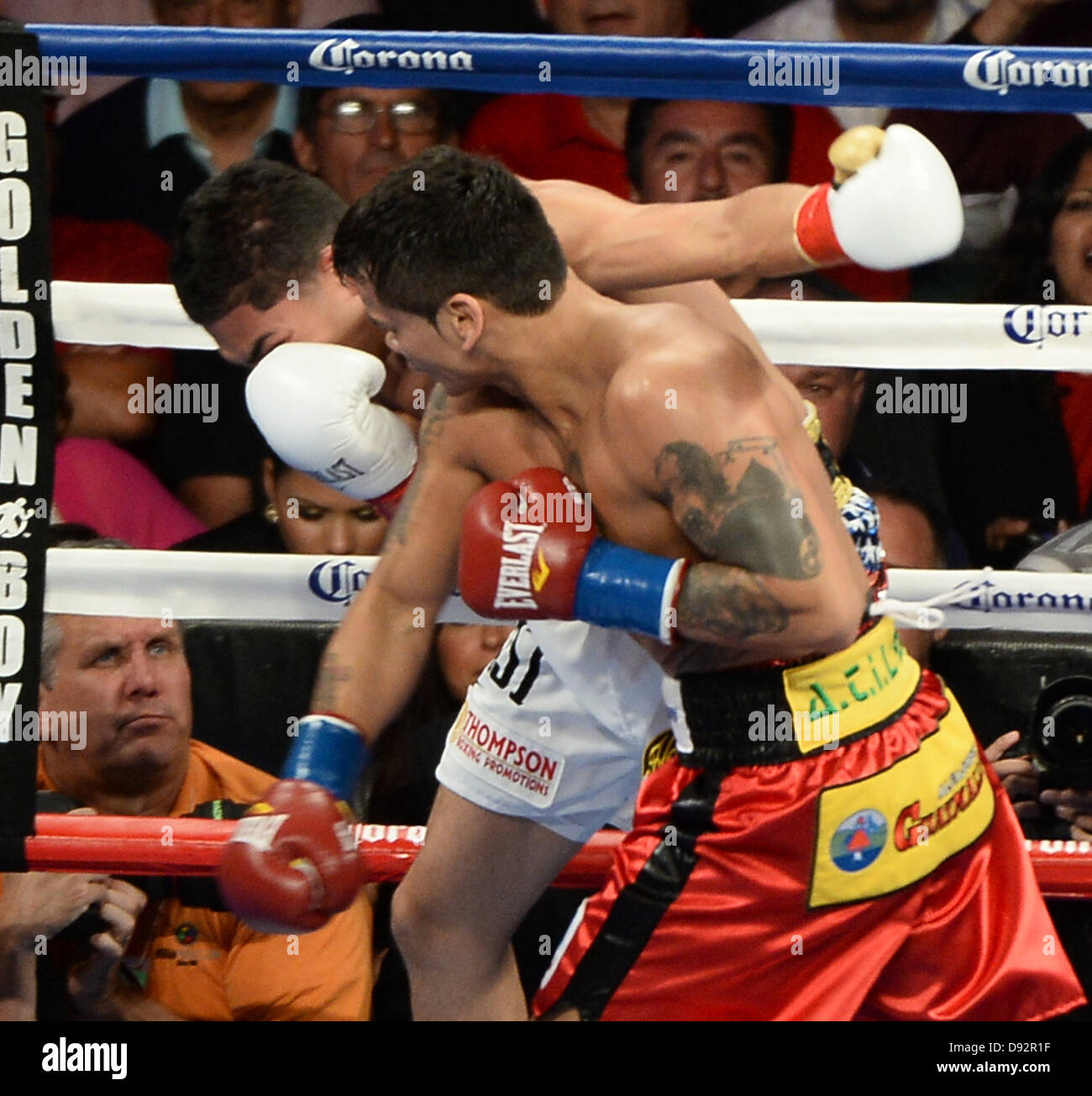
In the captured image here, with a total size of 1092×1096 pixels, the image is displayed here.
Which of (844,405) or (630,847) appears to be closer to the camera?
(630,847)

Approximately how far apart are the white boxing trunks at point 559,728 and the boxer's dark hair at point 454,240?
0.42 m

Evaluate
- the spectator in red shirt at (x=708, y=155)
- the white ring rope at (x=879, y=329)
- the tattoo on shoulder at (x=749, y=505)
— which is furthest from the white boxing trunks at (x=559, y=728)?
the spectator in red shirt at (x=708, y=155)

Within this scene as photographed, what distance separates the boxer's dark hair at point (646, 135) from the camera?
2516 mm

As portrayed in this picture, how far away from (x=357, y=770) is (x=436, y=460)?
14.1 inches

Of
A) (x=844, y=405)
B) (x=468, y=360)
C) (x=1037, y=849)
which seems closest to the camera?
(x=468, y=360)

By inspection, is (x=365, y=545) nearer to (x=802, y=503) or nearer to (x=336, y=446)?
(x=336, y=446)

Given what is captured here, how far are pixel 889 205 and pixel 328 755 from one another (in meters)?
0.81

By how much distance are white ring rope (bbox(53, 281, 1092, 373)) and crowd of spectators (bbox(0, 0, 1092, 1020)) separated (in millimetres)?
115

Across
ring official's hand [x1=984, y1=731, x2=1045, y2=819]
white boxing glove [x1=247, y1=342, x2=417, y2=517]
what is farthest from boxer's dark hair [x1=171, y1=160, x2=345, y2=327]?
ring official's hand [x1=984, y1=731, x2=1045, y2=819]

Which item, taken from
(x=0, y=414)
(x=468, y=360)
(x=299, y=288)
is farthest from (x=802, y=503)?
(x=0, y=414)

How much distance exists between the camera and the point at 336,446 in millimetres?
1846

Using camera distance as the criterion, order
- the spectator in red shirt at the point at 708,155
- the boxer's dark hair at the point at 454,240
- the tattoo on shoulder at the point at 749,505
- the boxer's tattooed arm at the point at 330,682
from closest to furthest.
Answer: the tattoo on shoulder at the point at 749,505, the boxer's dark hair at the point at 454,240, the boxer's tattooed arm at the point at 330,682, the spectator in red shirt at the point at 708,155

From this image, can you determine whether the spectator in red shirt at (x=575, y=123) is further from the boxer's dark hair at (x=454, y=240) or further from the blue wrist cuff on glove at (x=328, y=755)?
the blue wrist cuff on glove at (x=328, y=755)
